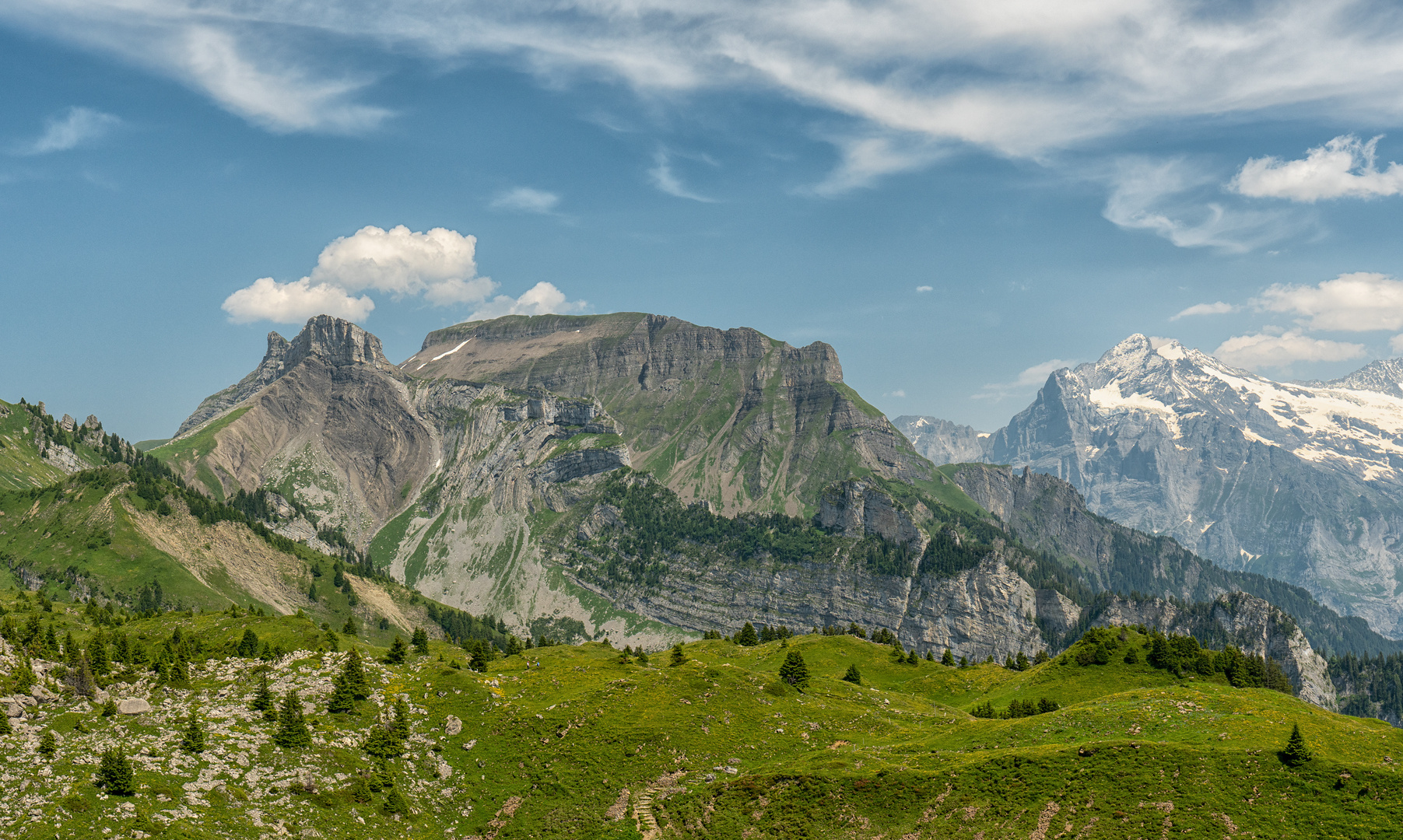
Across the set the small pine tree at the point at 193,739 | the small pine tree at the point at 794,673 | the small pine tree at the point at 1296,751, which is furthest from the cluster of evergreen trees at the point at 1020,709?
the small pine tree at the point at 193,739

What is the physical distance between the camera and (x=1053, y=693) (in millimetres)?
122500

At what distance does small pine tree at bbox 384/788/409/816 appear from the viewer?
242 feet

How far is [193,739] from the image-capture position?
2864 inches

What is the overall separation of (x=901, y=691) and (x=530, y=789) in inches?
2868

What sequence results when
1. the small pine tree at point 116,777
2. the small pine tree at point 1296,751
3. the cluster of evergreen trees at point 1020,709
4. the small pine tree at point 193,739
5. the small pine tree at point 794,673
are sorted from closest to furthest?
the small pine tree at point 116,777, the small pine tree at point 1296,751, the small pine tree at point 193,739, the cluster of evergreen trees at point 1020,709, the small pine tree at point 794,673

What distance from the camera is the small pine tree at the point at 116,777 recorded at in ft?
209

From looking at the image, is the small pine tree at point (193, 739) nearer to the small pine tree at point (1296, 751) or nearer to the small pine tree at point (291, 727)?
the small pine tree at point (291, 727)

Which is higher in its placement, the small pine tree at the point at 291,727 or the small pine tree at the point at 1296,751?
the small pine tree at the point at 1296,751

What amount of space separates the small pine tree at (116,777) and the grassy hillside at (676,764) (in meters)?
0.81

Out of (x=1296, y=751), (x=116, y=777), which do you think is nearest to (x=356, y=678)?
(x=116, y=777)

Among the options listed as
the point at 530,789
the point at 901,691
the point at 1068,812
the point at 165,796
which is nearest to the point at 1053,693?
the point at 901,691

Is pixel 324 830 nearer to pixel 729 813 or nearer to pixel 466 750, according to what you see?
pixel 466 750

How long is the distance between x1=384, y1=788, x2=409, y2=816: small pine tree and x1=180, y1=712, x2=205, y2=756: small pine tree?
16.0m

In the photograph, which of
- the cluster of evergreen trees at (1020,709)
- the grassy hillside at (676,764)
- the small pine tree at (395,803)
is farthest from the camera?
the cluster of evergreen trees at (1020,709)
